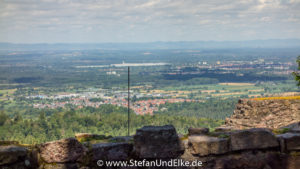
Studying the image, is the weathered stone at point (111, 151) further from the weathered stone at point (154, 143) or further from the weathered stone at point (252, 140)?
the weathered stone at point (252, 140)

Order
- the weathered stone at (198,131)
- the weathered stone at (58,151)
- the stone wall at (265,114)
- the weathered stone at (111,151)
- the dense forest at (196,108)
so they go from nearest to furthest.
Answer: the weathered stone at (58,151), the weathered stone at (111,151), the weathered stone at (198,131), the stone wall at (265,114), the dense forest at (196,108)

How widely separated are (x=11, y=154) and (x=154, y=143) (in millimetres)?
1703

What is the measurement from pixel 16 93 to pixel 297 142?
8375 cm

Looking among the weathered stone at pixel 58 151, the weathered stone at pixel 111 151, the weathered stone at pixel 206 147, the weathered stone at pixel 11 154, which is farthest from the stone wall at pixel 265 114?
the weathered stone at pixel 11 154

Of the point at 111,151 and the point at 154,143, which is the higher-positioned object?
the point at 154,143

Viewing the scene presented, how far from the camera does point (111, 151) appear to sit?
15.2ft

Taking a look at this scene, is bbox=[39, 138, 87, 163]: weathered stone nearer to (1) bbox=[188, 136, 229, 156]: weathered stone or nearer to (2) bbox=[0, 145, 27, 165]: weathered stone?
(2) bbox=[0, 145, 27, 165]: weathered stone

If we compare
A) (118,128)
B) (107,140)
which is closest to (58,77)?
(118,128)

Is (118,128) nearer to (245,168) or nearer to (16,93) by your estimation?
(245,168)

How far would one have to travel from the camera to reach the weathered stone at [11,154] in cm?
422

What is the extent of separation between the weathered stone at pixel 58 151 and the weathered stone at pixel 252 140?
81.7 inches

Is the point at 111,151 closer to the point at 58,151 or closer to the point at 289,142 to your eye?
the point at 58,151

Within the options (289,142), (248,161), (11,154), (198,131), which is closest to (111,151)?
(11,154)

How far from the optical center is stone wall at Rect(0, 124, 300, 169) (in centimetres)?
447
